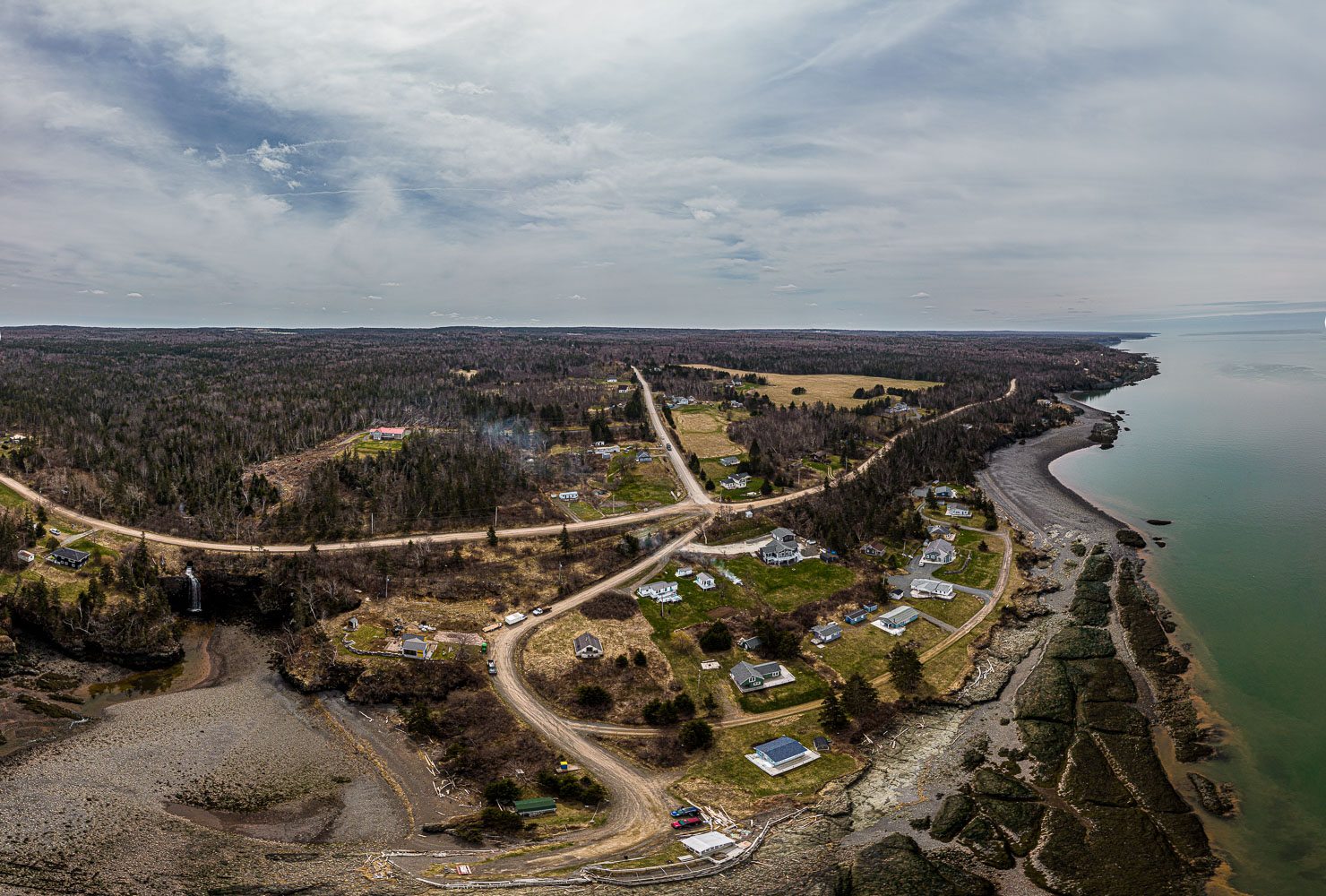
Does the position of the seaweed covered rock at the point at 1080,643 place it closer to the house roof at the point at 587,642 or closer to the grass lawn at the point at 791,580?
the grass lawn at the point at 791,580

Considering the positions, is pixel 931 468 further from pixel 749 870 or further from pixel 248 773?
pixel 248 773

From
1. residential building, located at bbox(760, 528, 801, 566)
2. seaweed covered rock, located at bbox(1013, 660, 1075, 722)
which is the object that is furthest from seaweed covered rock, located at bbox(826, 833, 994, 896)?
residential building, located at bbox(760, 528, 801, 566)

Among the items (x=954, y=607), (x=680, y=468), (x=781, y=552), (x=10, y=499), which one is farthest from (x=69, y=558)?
(x=954, y=607)

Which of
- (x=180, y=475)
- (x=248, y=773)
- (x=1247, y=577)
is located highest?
(x=180, y=475)

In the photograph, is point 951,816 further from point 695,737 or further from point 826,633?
point 826,633

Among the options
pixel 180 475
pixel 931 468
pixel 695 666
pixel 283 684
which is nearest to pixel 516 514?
pixel 283 684

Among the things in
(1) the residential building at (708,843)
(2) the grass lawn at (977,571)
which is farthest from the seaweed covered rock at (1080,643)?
(1) the residential building at (708,843)
